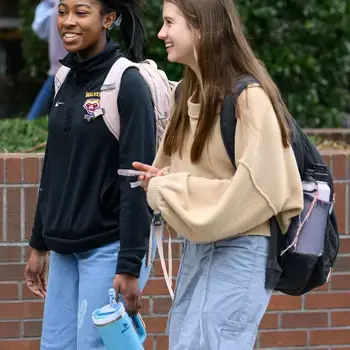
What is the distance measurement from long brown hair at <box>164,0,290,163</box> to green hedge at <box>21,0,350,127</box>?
369 centimetres

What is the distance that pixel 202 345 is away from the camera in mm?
3326

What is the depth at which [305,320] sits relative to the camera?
525 centimetres

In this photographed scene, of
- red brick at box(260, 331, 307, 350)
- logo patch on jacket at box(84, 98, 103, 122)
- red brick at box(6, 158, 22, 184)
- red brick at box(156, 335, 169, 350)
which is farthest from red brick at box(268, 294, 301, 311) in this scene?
logo patch on jacket at box(84, 98, 103, 122)

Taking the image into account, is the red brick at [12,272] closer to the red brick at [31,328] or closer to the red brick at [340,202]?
the red brick at [31,328]

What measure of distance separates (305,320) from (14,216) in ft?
5.11

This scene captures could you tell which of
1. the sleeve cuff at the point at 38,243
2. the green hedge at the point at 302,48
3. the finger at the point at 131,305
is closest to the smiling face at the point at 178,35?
the finger at the point at 131,305

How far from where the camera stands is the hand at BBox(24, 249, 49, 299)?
409 centimetres

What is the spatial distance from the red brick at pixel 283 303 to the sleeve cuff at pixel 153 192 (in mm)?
1992

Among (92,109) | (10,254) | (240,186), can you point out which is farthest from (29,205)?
(240,186)

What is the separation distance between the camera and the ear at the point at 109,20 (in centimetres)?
387

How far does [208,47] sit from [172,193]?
49 cm

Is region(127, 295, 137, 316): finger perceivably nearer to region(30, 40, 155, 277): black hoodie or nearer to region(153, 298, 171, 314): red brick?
region(30, 40, 155, 277): black hoodie

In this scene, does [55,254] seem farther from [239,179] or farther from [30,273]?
[239,179]

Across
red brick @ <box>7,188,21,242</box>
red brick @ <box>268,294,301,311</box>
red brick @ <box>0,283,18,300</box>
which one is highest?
red brick @ <box>7,188,21,242</box>
